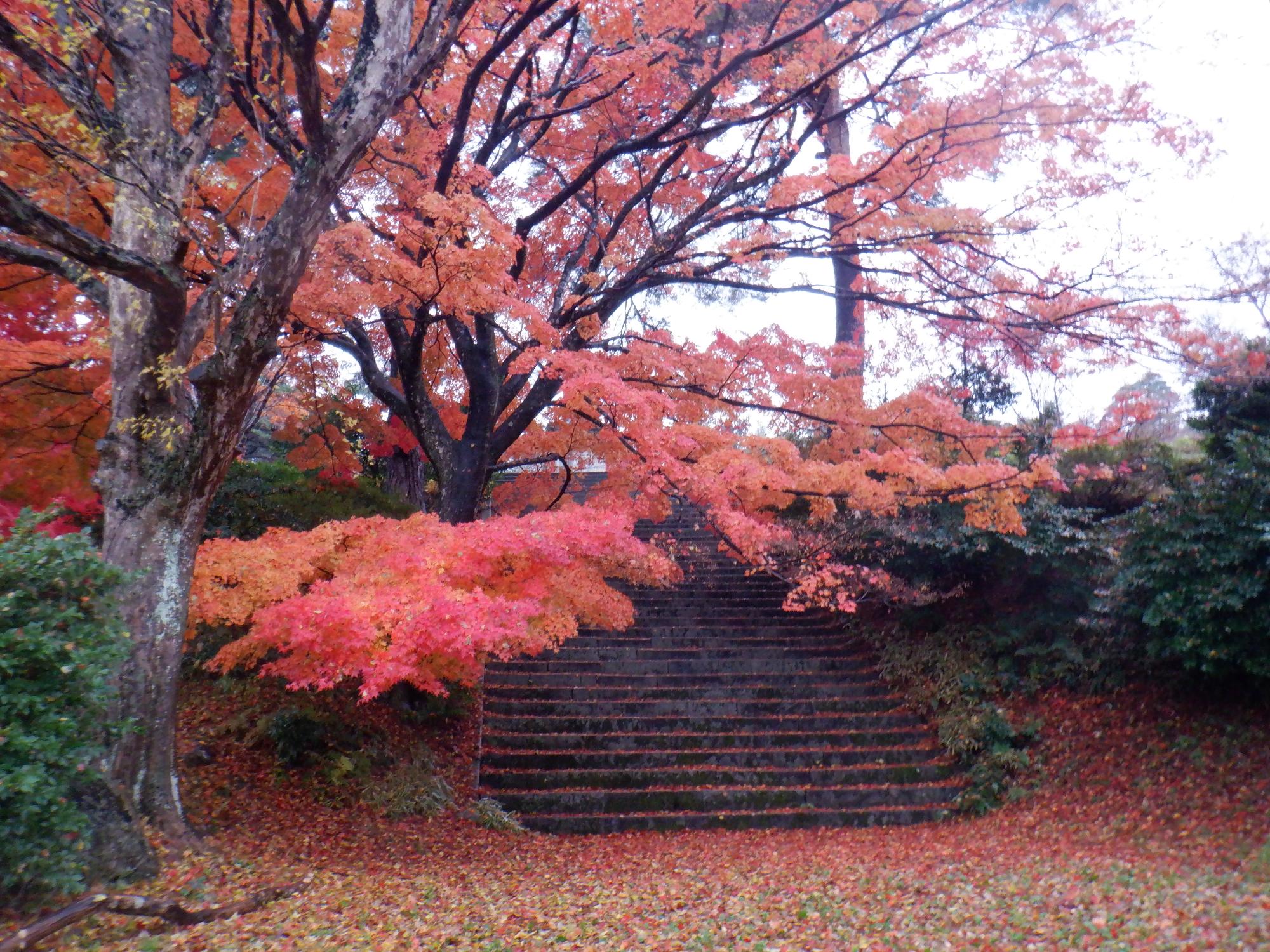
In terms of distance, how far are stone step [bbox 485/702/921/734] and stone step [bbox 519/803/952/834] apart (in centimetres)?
131

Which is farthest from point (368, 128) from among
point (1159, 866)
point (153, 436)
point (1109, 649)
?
point (1109, 649)

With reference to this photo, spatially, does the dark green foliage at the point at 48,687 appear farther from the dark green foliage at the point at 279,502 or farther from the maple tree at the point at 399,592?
the dark green foliage at the point at 279,502

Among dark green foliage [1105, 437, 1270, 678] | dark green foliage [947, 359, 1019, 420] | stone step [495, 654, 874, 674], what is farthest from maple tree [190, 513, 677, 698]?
dark green foliage [947, 359, 1019, 420]

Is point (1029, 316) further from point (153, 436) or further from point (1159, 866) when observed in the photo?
point (153, 436)

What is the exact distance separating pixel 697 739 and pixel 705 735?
0.34 feet

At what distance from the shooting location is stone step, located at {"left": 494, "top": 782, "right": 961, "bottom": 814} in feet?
28.6

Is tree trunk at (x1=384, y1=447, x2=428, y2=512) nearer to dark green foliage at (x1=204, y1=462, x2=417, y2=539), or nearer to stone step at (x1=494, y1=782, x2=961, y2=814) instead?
dark green foliage at (x1=204, y1=462, x2=417, y2=539)

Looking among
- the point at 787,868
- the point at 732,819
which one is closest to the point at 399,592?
the point at 787,868

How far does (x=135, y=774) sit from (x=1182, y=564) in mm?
8599

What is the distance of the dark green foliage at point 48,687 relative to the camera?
151 inches

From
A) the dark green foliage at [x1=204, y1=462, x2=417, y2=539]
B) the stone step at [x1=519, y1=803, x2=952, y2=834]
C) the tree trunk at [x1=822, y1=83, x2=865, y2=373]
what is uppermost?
the tree trunk at [x1=822, y1=83, x2=865, y2=373]

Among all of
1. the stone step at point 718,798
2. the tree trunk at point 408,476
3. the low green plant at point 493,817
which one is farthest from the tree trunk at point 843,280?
the low green plant at point 493,817

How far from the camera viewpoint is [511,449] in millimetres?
11094

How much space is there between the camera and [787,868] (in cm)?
697
